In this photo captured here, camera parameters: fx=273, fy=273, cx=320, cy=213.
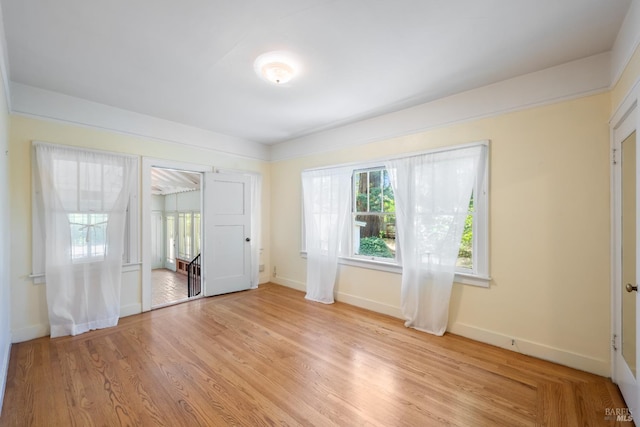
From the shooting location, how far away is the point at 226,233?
4531mm

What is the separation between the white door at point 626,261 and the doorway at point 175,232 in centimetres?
599

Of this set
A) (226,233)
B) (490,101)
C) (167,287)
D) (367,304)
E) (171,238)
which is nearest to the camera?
(490,101)

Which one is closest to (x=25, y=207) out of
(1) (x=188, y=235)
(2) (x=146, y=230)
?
(2) (x=146, y=230)

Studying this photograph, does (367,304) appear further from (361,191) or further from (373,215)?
(361,191)

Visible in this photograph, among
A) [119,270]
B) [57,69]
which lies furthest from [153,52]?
[119,270]

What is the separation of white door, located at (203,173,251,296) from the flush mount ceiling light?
236 centimetres

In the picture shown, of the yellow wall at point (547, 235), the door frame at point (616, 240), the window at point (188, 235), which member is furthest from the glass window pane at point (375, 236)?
the window at point (188, 235)

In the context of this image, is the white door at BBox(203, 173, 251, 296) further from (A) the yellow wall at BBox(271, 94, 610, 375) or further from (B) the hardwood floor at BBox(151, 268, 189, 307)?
(A) the yellow wall at BBox(271, 94, 610, 375)

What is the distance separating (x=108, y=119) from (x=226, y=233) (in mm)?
2167

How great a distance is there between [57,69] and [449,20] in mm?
3351

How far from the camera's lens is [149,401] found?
1924 mm

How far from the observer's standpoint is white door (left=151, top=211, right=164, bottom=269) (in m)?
8.30

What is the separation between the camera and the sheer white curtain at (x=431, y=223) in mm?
2912

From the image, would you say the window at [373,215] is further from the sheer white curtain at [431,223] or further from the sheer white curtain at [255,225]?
the sheer white curtain at [255,225]
